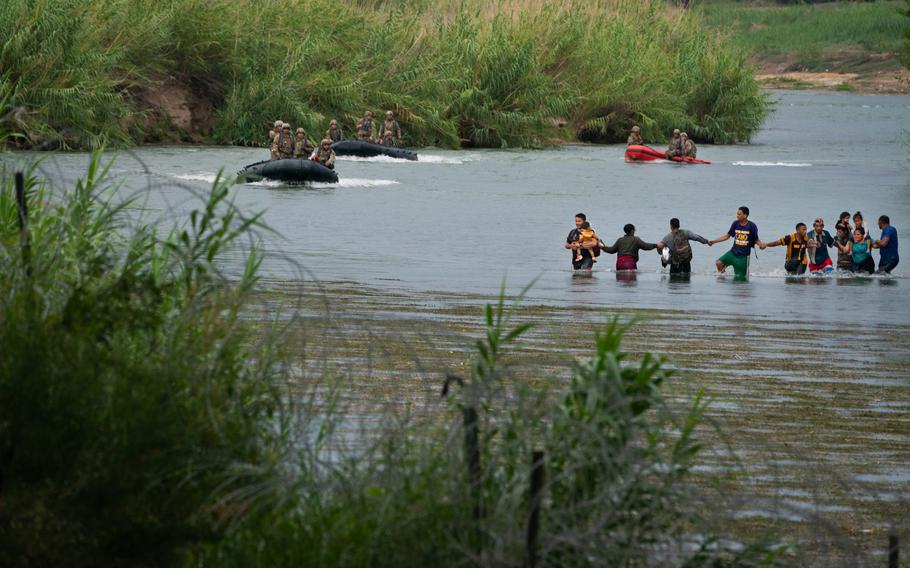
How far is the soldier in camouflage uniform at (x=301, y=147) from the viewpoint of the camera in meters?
38.7

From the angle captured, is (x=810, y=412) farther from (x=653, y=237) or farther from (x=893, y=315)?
(x=653, y=237)

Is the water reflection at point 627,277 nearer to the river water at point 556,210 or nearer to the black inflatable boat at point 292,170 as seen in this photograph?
the river water at point 556,210

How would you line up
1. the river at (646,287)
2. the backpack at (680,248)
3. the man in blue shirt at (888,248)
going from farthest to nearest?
the man in blue shirt at (888,248)
the backpack at (680,248)
the river at (646,287)

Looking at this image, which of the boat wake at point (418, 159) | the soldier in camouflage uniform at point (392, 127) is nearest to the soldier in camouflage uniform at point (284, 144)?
the boat wake at point (418, 159)

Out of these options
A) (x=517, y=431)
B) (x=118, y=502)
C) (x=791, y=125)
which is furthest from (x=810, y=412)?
(x=791, y=125)

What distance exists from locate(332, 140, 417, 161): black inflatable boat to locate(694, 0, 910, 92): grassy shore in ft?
196

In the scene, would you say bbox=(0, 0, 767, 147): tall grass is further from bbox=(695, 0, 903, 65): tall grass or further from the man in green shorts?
bbox=(695, 0, 903, 65): tall grass

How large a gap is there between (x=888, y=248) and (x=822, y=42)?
85.4 meters

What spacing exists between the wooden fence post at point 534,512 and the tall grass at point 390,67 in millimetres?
36301

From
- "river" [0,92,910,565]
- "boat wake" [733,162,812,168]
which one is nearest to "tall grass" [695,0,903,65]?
"river" [0,92,910,565]

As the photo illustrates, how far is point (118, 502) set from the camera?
5.54 m

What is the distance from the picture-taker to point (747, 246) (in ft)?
80.8

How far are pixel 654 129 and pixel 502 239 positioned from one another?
28.9m

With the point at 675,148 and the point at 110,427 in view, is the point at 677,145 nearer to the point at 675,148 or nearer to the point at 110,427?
the point at 675,148
